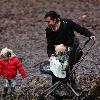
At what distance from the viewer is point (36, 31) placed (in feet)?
45.1

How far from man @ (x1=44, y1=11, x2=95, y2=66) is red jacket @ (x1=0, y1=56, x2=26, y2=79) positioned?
29.9 inches

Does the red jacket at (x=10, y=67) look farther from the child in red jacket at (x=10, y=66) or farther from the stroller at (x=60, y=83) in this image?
the stroller at (x=60, y=83)

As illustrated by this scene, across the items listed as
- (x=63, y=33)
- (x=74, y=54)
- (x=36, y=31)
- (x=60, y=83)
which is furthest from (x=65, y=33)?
(x=36, y=31)

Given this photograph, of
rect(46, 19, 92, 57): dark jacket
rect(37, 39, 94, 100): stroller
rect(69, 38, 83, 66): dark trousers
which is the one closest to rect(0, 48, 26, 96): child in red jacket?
rect(37, 39, 94, 100): stroller

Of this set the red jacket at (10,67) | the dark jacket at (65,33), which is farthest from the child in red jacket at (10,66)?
the dark jacket at (65,33)

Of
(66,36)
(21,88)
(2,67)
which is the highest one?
(66,36)

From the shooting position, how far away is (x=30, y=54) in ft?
37.6

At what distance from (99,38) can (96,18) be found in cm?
231

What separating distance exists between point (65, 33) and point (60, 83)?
35.1 inches

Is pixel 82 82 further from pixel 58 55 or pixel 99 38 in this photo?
pixel 99 38

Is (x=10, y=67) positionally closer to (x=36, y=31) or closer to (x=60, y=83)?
(x=60, y=83)

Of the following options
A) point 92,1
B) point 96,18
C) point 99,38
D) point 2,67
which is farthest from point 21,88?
point 92,1

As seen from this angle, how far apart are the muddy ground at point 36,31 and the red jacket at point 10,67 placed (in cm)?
69

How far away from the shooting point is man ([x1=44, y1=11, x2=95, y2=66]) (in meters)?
6.78
